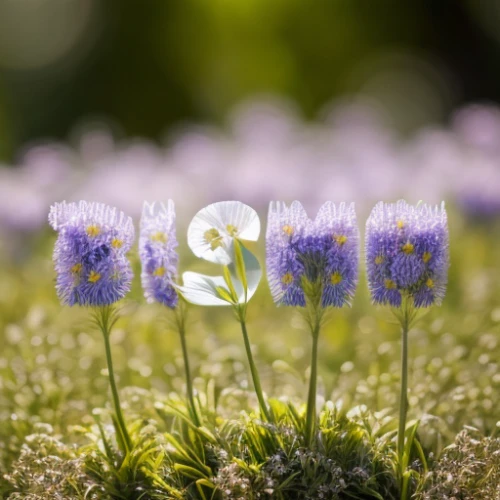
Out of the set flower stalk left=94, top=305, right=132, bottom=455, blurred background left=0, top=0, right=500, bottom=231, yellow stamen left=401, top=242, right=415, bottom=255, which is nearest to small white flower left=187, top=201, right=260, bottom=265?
flower stalk left=94, top=305, right=132, bottom=455

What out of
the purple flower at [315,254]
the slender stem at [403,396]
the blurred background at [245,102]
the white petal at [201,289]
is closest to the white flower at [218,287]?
the white petal at [201,289]

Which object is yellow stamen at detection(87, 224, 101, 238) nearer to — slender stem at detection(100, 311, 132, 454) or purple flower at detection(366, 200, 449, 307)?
slender stem at detection(100, 311, 132, 454)

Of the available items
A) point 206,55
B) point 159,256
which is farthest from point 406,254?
point 206,55

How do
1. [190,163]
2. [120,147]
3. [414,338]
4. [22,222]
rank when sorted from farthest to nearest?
1. [120,147]
2. [190,163]
3. [22,222]
4. [414,338]

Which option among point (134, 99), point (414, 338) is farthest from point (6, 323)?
point (134, 99)

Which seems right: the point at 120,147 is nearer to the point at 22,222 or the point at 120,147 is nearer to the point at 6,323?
the point at 22,222

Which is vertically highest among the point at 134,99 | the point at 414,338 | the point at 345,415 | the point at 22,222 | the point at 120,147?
the point at 134,99

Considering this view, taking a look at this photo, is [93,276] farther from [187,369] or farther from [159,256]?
[187,369]

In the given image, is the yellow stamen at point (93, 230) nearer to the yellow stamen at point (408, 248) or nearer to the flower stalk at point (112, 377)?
the flower stalk at point (112, 377)
